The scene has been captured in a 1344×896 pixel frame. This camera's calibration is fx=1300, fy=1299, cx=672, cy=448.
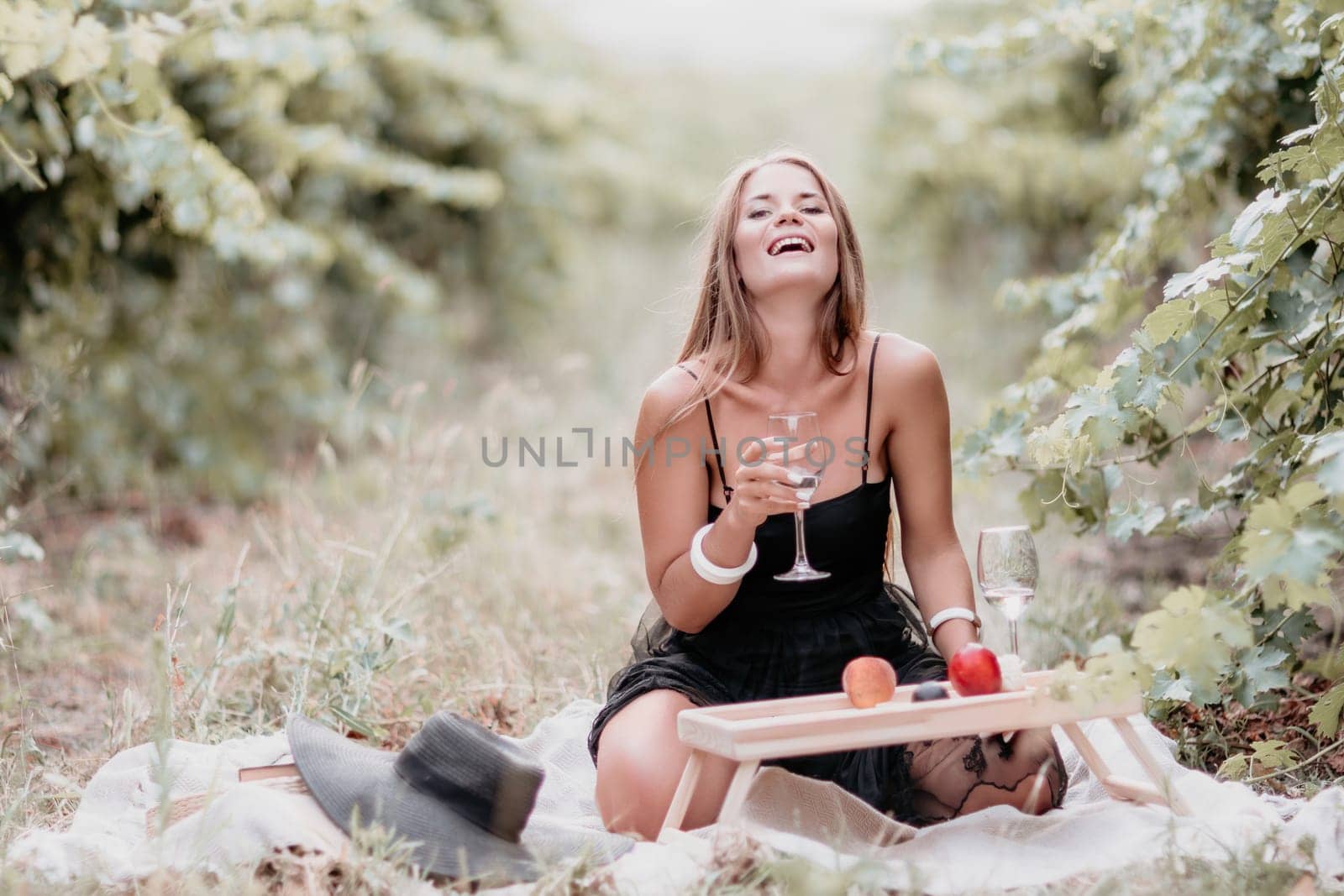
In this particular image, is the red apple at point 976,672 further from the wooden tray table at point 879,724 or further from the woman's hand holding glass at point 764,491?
the woman's hand holding glass at point 764,491

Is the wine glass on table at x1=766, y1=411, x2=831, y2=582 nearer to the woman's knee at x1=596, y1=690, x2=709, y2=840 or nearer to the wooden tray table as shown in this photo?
the wooden tray table

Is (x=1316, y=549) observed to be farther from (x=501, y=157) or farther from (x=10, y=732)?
(x=501, y=157)

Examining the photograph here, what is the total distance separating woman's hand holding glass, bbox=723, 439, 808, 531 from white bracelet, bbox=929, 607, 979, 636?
1.99ft

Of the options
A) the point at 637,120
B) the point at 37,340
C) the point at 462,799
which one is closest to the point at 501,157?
the point at 637,120

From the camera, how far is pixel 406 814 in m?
2.48

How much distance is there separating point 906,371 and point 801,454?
2.43ft

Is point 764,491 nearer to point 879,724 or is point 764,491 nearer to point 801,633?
point 879,724

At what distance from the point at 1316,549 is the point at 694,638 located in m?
1.46

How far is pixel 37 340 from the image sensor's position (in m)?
5.58

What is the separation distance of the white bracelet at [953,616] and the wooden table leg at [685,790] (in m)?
0.72

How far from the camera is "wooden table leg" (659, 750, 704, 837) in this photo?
2.58 meters

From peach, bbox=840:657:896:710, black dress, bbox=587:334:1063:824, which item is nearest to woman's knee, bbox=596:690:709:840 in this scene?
black dress, bbox=587:334:1063:824

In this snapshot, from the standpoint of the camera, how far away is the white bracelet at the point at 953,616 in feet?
9.85

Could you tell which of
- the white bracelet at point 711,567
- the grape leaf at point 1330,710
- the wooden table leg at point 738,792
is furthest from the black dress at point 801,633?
the grape leaf at point 1330,710
